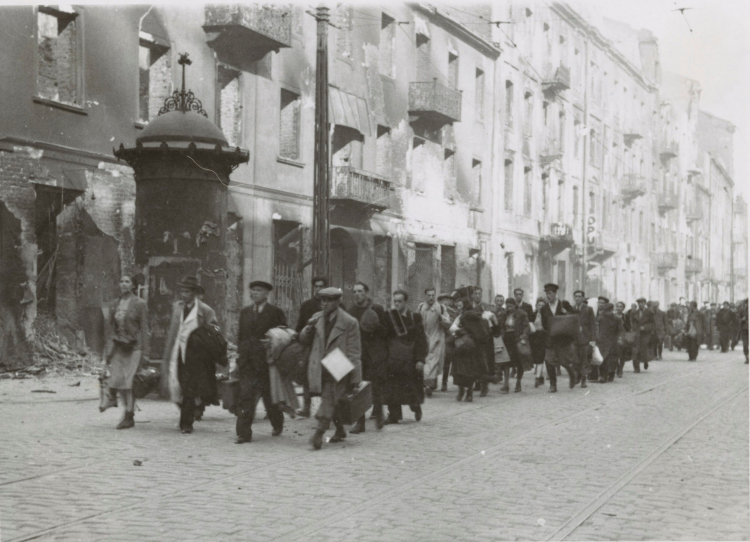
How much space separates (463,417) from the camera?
1304 cm

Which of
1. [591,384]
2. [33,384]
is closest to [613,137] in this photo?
[591,384]

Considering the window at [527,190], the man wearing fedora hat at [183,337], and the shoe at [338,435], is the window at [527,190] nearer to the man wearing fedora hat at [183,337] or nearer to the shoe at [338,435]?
the man wearing fedora hat at [183,337]

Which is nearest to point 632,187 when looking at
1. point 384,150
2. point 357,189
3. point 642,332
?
point 384,150

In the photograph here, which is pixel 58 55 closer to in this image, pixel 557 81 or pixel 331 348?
pixel 331 348

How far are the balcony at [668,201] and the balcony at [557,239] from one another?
16.1 metres

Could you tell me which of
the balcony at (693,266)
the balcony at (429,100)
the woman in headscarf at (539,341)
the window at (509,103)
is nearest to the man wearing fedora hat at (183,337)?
the woman in headscarf at (539,341)

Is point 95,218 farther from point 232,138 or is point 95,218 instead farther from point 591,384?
point 591,384

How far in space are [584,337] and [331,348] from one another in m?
9.46

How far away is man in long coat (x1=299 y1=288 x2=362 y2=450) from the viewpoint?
10250 millimetres

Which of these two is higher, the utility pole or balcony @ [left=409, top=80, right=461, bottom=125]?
balcony @ [left=409, top=80, right=461, bottom=125]

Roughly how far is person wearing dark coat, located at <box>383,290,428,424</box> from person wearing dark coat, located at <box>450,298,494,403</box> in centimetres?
271

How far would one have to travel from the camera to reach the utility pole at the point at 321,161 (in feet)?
53.1

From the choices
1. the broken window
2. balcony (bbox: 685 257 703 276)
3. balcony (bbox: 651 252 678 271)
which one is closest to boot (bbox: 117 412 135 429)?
the broken window

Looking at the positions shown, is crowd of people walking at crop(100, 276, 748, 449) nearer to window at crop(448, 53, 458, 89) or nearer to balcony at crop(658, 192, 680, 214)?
window at crop(448, 53, 458, 89)
